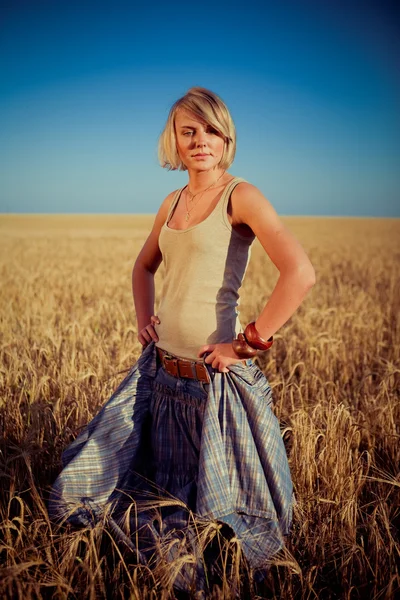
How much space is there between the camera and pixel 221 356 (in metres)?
1.47

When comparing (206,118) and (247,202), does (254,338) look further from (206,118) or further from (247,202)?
(206,118)

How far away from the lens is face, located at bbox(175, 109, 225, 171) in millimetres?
1508

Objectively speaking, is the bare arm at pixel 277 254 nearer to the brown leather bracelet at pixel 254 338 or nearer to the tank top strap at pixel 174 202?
the brown leather bracelet at pixel 254 338

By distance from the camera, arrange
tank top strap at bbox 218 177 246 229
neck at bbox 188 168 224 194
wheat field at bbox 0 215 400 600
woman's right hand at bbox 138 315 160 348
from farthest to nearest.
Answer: woman's right hand at bbox 138 315 160 348, neck at bbox 188 168 224 194, tank top strap at bbox 218 177 246 229, wheat field at bbox 0 215 400 600

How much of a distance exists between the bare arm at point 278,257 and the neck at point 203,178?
185 mm

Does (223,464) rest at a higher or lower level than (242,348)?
lower

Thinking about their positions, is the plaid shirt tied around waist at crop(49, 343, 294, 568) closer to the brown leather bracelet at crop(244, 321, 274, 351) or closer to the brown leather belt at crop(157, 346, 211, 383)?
the brown leather belt at crop(157, 346, 211, 383)

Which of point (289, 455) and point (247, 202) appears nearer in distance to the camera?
point (247, 202)

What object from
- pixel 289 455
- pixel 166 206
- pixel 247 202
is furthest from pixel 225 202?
pixel 289 455

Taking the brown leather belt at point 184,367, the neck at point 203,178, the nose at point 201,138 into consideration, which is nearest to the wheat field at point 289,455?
the brown leather belt at point 184,367

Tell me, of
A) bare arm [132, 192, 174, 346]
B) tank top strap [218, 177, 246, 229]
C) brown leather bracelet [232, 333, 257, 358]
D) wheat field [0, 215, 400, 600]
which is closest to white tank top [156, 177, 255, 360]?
tank top strap [218, 177, 246, 229]

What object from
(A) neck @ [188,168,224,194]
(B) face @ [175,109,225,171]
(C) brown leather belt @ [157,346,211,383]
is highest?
(B) face @ [175,109,225,171]

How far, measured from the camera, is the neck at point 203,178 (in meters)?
1.58

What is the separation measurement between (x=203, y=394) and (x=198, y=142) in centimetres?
86
